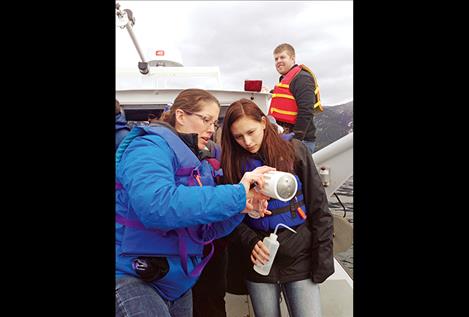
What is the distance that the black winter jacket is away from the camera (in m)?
0.86

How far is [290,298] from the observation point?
87 centimetres

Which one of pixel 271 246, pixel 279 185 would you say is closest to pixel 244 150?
pixel 279 185

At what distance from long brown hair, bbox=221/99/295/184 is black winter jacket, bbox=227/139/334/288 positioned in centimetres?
4

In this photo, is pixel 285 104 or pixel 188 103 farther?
pixel 285 104

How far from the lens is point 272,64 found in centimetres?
92

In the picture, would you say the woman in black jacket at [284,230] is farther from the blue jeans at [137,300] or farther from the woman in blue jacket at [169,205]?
the blue jeans at [137,300]

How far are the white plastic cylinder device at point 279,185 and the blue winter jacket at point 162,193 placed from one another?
8cm

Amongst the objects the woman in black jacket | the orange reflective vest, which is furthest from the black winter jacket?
the orange reflective vest

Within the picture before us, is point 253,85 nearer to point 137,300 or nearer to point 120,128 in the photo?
point 120,128

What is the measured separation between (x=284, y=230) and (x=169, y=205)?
0.34 meters

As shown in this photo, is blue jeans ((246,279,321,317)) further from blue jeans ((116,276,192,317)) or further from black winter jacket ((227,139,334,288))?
blue jeans ((116,276,192,317))
